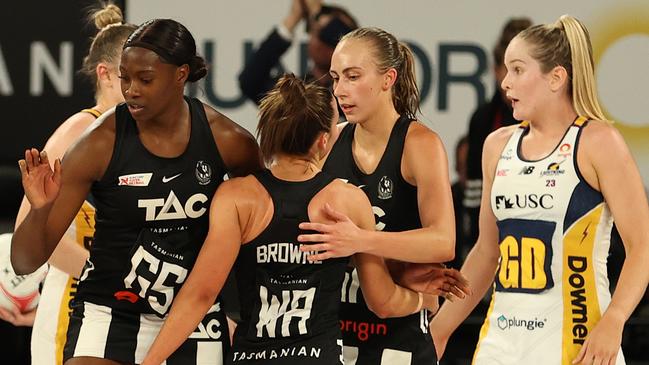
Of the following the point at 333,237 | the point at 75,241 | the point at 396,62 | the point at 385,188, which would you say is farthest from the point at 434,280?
the point at 75,241

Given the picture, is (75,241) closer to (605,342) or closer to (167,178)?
(167,178)

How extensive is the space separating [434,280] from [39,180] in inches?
45.2

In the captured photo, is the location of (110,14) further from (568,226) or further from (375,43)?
(568,226)

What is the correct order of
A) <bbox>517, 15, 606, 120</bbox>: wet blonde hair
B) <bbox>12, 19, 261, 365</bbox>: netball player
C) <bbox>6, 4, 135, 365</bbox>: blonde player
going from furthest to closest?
<bbox>6, 4, 135, 365</bbox>: blonde player, <bbox>517, 15, 606, 120</bbox>: wet blonde hair, <bbox>12, 19, 261, 365</bbox>: netball player

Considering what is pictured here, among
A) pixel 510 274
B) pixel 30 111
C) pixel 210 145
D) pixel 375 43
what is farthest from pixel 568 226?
pixel 30 111

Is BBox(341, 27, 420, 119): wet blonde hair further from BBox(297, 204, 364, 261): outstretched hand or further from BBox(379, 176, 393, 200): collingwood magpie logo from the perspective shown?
BBox(297, 204, 364, 261): outstretched hand

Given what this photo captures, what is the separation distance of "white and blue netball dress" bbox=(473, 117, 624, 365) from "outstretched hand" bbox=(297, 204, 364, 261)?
0.67 metres

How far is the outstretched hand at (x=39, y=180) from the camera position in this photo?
328cm

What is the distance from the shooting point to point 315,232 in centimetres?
334

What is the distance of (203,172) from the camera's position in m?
3.49

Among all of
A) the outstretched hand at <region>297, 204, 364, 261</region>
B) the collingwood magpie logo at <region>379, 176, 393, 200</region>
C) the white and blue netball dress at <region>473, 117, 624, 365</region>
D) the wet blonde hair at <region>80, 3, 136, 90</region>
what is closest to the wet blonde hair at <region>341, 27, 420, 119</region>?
the collingwood magpie logo at <region>379, 176, 393, 200</region>

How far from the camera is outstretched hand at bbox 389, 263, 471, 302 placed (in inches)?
142

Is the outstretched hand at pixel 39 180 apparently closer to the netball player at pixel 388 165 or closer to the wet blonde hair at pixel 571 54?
the netball player at pixel 388 165

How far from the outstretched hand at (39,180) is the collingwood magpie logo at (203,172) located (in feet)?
1.30
